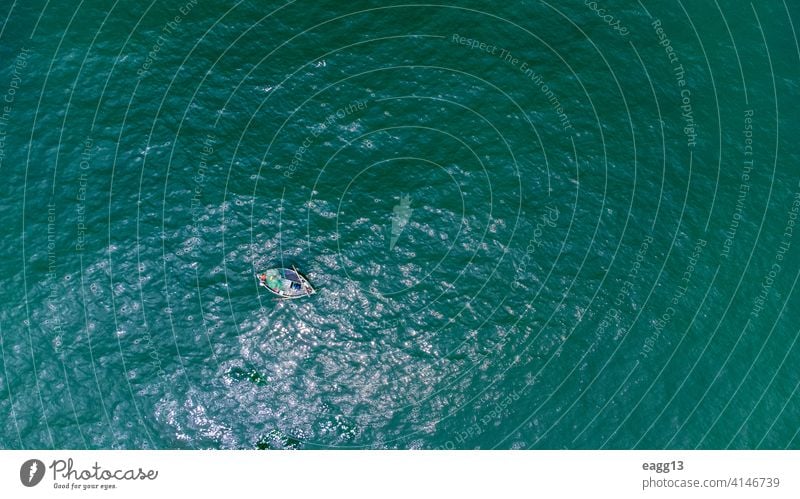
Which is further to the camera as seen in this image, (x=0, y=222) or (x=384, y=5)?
(x=384, y=5)

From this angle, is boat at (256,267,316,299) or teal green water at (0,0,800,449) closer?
teal green water at (0,0,800,449)

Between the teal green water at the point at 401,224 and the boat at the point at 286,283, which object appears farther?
the boat at the point at 286,283

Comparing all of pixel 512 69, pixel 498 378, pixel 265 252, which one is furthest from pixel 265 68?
pixel 498 378

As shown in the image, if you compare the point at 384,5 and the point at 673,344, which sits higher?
the point at 384,5

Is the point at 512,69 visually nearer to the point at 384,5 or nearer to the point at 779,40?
the point at 384,5
